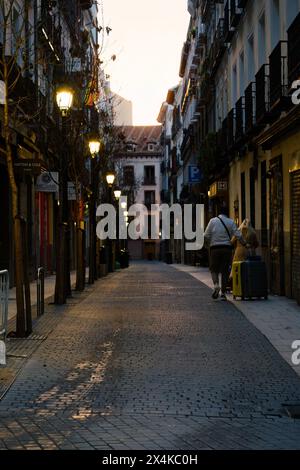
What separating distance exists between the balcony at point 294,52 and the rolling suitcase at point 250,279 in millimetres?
3520

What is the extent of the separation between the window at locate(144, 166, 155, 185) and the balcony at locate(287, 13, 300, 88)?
9748 cm

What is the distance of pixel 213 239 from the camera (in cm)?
1750

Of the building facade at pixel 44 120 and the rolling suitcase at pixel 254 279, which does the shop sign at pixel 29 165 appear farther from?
the rolling suitcase at pixel 254 279

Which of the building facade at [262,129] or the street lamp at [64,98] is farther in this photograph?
the building facade at [262,129]

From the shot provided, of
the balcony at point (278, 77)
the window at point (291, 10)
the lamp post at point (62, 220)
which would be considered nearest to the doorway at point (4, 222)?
the lamp post at point (62, 220)

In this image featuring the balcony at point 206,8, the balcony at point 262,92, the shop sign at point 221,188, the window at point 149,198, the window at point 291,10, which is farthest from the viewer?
the window at point 149,198

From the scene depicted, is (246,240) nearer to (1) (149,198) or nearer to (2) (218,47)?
(2) (218,47)

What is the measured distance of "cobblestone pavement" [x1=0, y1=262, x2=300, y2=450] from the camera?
6195 millimetres

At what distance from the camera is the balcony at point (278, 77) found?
17078 millimetres

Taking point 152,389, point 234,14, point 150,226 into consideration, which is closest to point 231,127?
point 234,14

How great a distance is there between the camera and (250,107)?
22969mm

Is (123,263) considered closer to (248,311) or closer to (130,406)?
(248,311)

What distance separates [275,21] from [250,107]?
285cm
